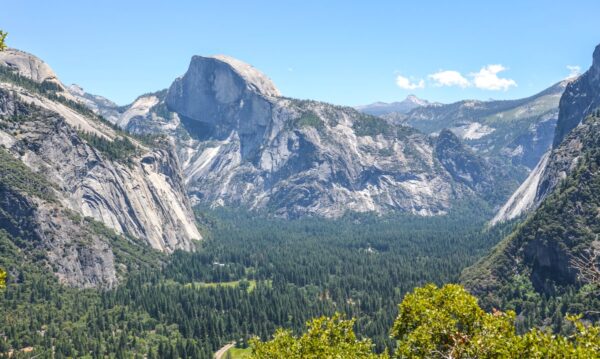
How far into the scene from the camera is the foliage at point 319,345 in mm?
50312

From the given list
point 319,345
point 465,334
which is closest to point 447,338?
point 465,334

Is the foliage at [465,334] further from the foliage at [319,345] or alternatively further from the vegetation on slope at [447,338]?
the foliage at [319,345]

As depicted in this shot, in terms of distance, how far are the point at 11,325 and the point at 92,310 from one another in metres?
29.9

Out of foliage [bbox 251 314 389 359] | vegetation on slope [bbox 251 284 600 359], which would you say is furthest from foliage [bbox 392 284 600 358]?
foliage [bbox 251 314 389 359]

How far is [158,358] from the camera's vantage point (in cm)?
14512

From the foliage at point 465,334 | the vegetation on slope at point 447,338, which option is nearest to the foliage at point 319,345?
the vegetation on slope at point 447,338

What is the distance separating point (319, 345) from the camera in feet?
167

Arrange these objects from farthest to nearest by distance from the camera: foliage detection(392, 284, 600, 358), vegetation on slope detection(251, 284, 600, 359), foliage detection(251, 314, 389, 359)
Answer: foliage detection(251, 314, 389, 359)
vegetation on slope detection(251, 284, 600, 359)
foliage detection(392, 284, 600, 358)

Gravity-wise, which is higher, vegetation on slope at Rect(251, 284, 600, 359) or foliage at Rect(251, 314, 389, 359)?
vegetation on slope at Rect(251, 284, 600, 359)

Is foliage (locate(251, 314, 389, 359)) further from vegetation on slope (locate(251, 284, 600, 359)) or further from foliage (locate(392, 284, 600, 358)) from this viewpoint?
foliage (locate(392, 284, 600, 358))

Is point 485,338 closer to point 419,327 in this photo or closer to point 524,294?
point 419,327

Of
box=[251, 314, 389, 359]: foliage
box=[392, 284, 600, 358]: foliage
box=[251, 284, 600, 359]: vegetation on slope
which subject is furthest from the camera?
box=[251, 314, 389, 359]: foliage

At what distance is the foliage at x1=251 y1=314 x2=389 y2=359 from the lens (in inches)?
1981

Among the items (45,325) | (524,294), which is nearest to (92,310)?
(45,325)
